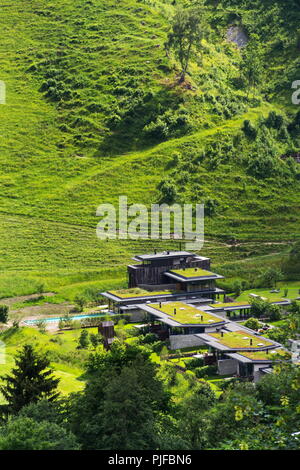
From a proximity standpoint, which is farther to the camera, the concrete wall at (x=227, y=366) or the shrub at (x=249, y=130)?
the shrub at (x=249, y=130)

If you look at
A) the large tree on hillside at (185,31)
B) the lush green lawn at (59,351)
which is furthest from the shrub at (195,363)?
the large tree on hillside at (185,31)

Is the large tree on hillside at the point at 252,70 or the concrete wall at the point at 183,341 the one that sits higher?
the large tree on hillside at the point at 252,70

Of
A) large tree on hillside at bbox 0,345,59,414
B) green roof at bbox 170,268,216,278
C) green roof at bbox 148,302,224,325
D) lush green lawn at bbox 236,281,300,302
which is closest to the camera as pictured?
large tree on hillside at bbox 0,345,59,414

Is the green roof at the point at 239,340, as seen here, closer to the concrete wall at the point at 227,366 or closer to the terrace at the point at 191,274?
the concrete wall at the point at 227,366

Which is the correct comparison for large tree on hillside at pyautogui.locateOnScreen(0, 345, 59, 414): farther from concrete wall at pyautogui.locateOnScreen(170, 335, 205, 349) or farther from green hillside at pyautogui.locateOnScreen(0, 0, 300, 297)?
green hillside at pyautogui.locateOnScreen(0, 0, 300, 297)

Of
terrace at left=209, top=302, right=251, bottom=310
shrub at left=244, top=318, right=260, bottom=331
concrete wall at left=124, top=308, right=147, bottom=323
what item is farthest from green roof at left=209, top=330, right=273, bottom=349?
concrete wall at left=124, top=308, right=147, bottom=323

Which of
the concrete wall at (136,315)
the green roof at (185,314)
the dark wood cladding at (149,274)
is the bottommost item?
the concrete wall at (136,315)

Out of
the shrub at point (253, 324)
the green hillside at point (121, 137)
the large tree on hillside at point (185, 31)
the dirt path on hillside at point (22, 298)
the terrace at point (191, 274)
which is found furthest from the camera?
the large tree on hillside at point (185, 31)
